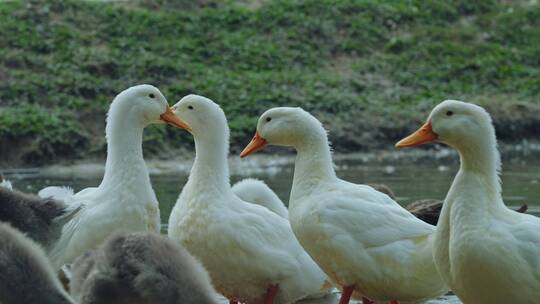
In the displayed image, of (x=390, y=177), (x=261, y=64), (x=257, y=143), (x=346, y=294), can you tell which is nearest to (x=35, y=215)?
(x=346, y=294)

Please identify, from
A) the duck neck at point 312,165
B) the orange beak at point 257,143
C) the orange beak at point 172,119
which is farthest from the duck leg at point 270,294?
the orange beak at point 172,119

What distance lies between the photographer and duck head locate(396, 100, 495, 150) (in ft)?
24.2

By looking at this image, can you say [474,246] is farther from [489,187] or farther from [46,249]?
[46,249]

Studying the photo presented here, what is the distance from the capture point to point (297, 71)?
83.4 feet

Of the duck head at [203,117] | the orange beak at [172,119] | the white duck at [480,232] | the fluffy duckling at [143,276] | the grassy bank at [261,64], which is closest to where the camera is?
the fluffy duckling at [143,276]

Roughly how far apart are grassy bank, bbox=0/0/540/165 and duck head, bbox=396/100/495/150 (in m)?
14.1


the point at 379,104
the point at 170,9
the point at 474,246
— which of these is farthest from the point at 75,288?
Answer: the point at 170,9

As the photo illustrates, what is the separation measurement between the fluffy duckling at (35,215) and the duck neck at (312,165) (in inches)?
73.9

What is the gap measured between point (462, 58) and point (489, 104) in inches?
102

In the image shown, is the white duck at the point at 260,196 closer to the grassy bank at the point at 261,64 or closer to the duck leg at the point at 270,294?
the duck leg at the point at 270,294

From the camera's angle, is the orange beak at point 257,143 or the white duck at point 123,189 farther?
the orange beak at point 257,143

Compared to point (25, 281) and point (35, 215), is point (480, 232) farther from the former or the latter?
point (25, 281)

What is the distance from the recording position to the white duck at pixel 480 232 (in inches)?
275

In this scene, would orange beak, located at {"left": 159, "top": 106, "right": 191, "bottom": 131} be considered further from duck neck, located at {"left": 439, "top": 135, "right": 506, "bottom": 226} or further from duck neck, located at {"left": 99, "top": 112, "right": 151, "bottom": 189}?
duck neck, located at {"left": 439, "top": 135, "right": 506, "bottom": 226}
